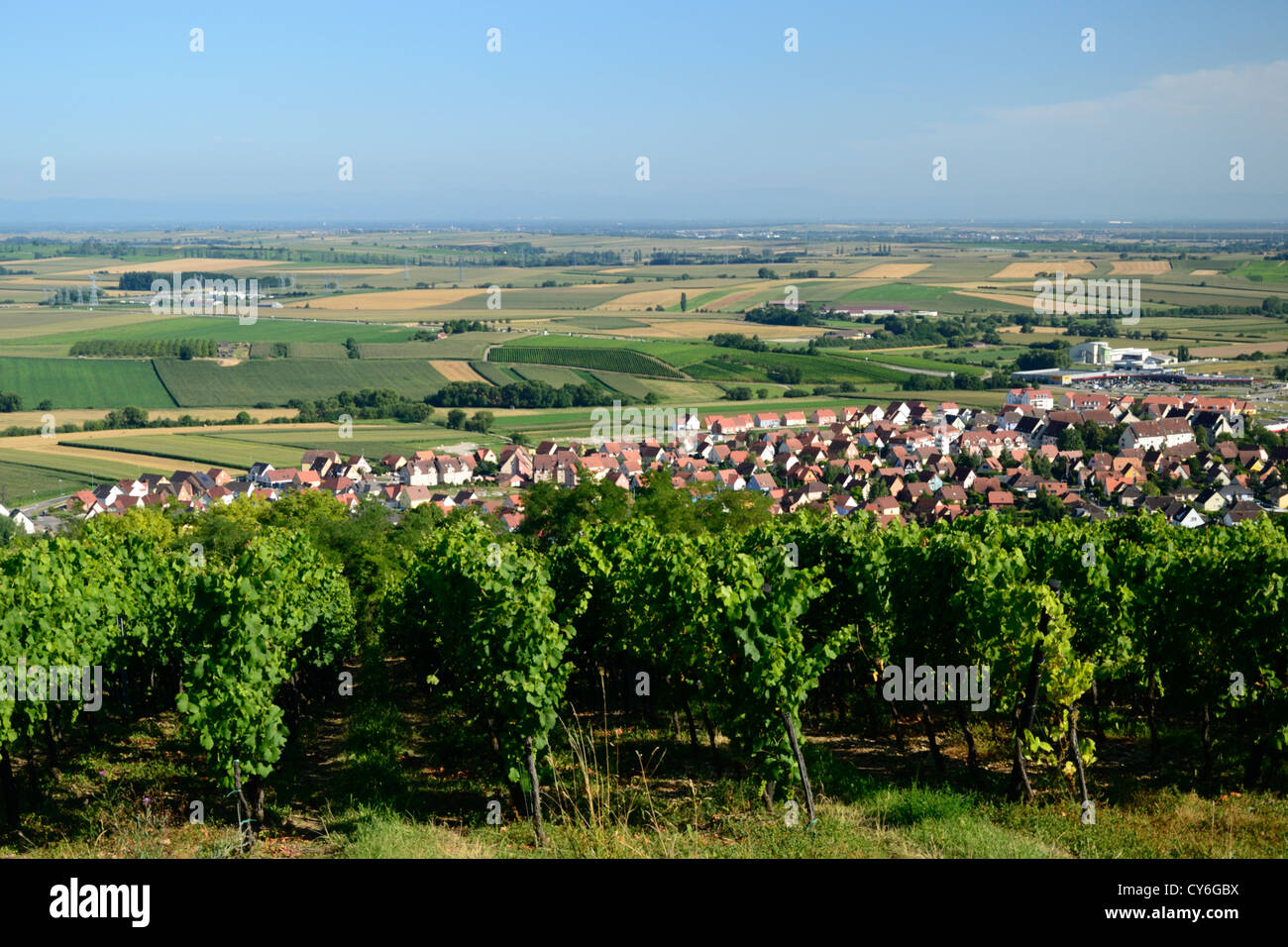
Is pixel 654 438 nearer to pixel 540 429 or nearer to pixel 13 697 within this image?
pixel 540 429

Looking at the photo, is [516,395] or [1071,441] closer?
[1071,441]

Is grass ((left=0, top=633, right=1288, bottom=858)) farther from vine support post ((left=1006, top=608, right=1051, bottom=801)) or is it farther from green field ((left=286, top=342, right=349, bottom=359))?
green field ((left=286, top=342, right=349, bottom=359))

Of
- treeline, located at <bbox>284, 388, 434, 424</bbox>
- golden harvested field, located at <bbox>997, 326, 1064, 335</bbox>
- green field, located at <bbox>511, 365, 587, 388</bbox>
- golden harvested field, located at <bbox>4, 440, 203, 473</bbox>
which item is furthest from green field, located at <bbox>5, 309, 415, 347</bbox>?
golden harvested field, located at <bbox>997, 326, 1064, 335</bbox>

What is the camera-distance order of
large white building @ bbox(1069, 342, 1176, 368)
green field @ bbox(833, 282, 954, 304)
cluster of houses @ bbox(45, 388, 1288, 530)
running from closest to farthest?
cluster of houses @ bbox(45, 388, 1288, 530), large white building @ bbox(1069, 342, 1176, 368), green field @ bbox(833, 282, 954, 304)

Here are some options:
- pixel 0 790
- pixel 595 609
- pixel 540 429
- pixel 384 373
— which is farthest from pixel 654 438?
pixel 0 790

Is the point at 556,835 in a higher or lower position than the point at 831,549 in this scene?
lower

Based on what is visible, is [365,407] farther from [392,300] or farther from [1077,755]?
[1077,755]

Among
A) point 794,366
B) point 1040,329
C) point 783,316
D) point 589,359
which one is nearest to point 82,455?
point 589,359
